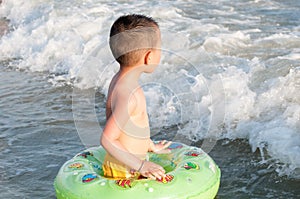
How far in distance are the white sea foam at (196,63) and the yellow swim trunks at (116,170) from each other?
1326 mm

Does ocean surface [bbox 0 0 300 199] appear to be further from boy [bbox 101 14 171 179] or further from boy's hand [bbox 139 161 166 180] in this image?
boy [bbox 101 14 171 179]

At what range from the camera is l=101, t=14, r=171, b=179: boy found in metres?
3.12

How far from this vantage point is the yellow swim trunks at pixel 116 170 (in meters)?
3.39

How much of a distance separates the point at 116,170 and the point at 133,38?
0.91 meters

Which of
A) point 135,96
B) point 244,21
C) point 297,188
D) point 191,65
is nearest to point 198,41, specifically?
point 191,65

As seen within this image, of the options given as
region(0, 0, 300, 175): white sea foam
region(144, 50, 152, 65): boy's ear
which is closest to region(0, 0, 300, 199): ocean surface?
region(0, 0, 300, 175): white sea foam

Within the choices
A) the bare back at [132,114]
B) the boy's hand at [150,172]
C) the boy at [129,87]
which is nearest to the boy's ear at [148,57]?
the boy at [129,87]

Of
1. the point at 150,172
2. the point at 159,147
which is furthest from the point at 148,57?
the point at 159,147

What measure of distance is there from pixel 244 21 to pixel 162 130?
→ 4.52m

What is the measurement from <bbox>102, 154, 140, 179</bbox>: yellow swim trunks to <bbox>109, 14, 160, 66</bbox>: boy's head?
0.67 meters

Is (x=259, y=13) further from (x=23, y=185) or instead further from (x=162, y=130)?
(x=23, y=185)

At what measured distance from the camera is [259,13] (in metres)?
9.87

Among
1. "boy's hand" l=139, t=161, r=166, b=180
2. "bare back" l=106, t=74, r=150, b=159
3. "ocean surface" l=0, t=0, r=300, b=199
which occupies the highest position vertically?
"bare back" l=106, t=74, r=150, b=159

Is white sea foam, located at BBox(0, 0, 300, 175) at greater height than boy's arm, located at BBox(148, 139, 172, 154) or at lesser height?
lesser
